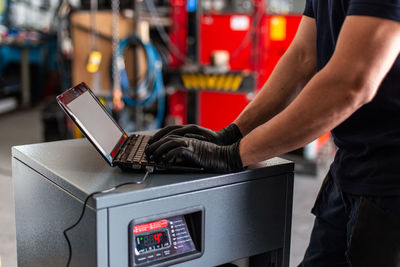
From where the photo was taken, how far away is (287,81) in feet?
4.81

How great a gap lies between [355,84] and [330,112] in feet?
0.25

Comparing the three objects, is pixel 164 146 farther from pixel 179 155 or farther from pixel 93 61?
pixel 93 61

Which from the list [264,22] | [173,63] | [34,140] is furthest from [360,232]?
[34,140]

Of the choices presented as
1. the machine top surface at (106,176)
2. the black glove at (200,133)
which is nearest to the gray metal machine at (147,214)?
the machine top surface at (106,176)

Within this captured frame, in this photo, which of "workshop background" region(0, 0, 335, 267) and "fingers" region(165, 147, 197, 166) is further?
"workshop background" region(0, 0, 335, 267)

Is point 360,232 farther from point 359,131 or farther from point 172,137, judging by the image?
point 172,137

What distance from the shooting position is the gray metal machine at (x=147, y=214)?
1.06 m

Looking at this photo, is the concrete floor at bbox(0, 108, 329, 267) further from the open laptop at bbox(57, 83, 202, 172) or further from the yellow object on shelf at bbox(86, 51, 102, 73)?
the open laptop at bbox(57, 83, 202, 172)

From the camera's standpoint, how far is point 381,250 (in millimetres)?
1129

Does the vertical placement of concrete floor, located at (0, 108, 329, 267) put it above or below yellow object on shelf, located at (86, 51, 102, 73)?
below

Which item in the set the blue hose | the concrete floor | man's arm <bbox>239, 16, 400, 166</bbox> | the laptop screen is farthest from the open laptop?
the blue hose

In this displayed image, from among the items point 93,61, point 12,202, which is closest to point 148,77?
point 93,61

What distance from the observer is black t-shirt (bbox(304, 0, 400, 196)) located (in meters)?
1.14

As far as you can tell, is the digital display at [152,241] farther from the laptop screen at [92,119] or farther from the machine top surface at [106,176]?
the laptop screen at [92,119]
